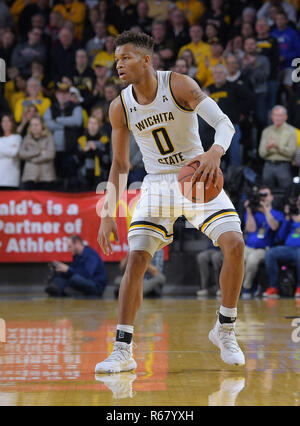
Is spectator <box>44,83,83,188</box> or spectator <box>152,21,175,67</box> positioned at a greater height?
spectator <box>152,21,175,67</box>

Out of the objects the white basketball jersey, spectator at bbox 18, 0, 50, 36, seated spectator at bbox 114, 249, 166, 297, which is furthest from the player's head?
spectator at bbox 18, 0, 50, 36

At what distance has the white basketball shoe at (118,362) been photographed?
14.5 ft

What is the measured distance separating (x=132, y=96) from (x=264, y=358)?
1.96 m

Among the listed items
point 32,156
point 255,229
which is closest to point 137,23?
point 32,156

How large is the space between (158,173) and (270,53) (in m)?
8.17

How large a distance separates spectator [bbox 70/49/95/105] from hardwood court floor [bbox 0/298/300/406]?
5151 mm

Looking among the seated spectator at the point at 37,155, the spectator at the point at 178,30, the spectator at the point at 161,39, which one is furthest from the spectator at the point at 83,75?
the spectator at the point at 178,30

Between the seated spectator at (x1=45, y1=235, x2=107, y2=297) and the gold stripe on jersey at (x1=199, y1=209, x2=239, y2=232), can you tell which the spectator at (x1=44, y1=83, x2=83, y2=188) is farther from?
the gold stripe on jersey at (x1=199, y1=209, x2=239, y2=232)

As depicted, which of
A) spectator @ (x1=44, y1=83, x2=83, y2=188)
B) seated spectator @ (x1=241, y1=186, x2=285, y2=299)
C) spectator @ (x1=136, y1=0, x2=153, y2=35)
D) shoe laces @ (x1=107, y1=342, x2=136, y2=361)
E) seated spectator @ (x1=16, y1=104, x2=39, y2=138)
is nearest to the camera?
shoe laces @ (x1=107, y1=342, x2=136, y2=361)

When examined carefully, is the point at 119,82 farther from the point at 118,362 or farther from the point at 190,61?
the point at 118,362

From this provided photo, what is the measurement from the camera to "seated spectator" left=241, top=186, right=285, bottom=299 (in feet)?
36.0

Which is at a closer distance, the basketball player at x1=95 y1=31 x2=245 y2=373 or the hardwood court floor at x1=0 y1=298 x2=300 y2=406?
the hardwood court floor at x1=0 y1=298 x2=300 y2=406

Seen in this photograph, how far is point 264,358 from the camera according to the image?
505 centimetres

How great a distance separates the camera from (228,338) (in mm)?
4789
